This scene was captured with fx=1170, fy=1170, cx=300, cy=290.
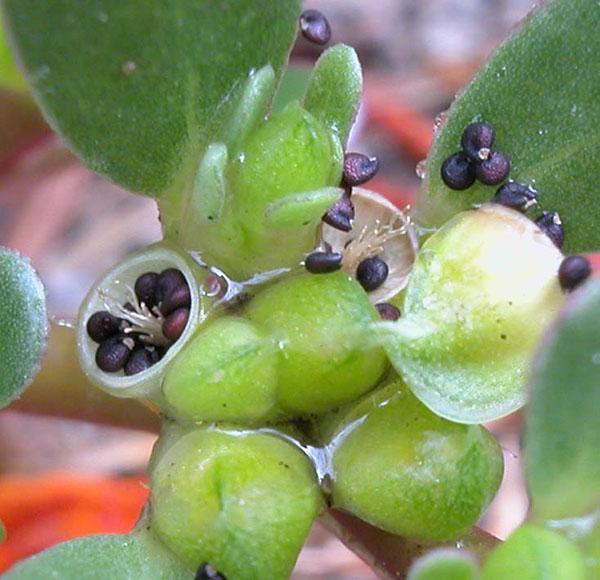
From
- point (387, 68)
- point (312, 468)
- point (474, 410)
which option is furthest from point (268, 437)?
point (387, 68)

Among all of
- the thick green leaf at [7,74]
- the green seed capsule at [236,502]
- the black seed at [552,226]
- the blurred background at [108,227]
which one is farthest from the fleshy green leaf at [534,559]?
the thick green leaf at [7,74]

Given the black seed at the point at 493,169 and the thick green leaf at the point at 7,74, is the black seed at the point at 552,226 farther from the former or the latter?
the thick green leaf at the point at 7,74

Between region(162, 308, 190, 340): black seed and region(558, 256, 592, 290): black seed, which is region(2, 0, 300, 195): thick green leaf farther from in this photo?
region(558, 256, 592, 290): black seed

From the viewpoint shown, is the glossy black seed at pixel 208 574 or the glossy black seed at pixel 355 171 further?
the glossy black seed at pixel 355 171

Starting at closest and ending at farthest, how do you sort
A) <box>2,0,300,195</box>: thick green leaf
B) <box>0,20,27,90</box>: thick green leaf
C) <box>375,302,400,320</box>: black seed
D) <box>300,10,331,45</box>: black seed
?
<box>2,0,300,195</box>: thick green leaf
<box>375,302,400,320</box>: black seed
<box>300,10,331,45</box>: black seed
<box>0,20,27,90</box>: thick green leaf

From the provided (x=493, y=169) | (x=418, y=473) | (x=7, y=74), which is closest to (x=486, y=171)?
(x=493, y=169)

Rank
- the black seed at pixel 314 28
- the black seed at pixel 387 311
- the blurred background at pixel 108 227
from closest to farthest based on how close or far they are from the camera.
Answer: the black seed at pixel 387 311 < the black seed at pixel 314 28 < the blurred background at pixel 108 227

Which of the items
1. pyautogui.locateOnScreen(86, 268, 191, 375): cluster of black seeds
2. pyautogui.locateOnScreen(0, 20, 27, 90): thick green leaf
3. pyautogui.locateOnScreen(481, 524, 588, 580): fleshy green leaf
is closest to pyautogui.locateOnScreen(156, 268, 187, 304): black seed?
pyautogui.locateOnScreen(86, 268, 191, 375): cluster of black seeds
